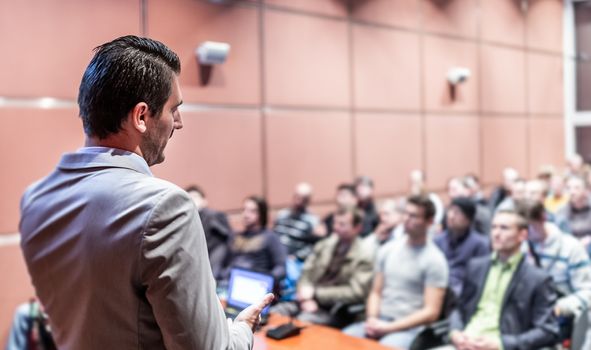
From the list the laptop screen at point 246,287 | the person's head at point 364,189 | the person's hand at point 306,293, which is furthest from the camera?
the person's head at point 364,189

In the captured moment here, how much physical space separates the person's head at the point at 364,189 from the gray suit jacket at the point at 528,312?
296 centimetres

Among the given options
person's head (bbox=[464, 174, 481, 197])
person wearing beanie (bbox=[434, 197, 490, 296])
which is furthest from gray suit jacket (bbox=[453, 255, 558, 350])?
person's head (bbox=[464, 174, 481, 197])

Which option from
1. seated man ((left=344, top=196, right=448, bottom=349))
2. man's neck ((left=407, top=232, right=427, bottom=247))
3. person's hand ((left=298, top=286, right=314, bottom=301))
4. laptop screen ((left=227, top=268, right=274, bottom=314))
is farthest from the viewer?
person's hand ((left=298, top=286, right=314, bottom=301))

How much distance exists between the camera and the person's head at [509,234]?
126 inches

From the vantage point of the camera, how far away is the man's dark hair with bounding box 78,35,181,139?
999 mm

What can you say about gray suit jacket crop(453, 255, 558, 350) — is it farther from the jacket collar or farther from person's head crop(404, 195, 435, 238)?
the jacket collar

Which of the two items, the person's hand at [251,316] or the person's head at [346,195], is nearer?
the person's hand at [251,316]

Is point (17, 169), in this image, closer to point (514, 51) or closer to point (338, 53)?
point (338, 53)

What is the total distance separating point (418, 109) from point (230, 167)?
9.49 feet

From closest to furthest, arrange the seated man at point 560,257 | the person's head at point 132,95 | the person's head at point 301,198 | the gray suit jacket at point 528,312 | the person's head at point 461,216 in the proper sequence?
1. the person's head at point 132,95
2. the gray suit jacket at point 528,312
3. the seated man at point 560,257
4. the person's head at point 461,216
5. the person's head at point 301,198

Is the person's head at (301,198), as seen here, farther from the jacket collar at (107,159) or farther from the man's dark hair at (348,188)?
the jacket collar at (107,159)

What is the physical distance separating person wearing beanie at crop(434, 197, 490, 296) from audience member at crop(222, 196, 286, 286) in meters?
1.24

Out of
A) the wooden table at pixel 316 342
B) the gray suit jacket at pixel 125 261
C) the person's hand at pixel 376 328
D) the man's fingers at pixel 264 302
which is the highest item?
the gray suit jacket at pixel 125 261

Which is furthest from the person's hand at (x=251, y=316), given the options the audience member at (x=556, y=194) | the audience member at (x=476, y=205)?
the audience member at (x=556, y=194)
